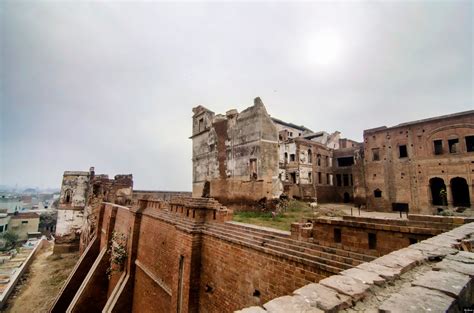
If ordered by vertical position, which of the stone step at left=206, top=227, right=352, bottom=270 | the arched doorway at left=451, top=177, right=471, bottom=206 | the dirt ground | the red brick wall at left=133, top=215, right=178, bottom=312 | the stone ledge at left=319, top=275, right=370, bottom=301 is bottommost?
the dirt ground

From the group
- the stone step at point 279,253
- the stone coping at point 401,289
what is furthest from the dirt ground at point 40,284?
the stone coping at point 401,289

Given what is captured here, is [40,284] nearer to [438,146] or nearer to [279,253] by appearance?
[279,253]

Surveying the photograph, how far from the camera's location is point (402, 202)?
2038cm

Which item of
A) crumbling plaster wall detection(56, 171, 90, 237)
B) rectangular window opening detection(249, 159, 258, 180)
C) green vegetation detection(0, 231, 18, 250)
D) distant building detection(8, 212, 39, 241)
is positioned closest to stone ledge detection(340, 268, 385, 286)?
rectangular window opening detection(249, 159, 258, 180)

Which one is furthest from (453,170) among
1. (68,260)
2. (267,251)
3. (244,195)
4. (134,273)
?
(68,260)

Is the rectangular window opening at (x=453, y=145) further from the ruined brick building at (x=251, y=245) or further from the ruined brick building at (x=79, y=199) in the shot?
the ruined brick building at (x=79, y=199)

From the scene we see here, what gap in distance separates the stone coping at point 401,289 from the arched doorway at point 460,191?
2243cm

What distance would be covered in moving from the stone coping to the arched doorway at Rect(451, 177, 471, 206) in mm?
22429

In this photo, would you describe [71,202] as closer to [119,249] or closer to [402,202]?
[119,249]

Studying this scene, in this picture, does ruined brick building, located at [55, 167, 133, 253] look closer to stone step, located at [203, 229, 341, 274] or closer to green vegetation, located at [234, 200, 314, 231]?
green vegetation, located at [234, 200, 314, 231]

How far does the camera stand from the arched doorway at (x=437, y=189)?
750 inches

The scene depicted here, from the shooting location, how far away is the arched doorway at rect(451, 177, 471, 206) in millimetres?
18984

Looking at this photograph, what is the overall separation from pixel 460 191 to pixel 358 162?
27.8ft

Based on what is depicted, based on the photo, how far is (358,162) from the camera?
2534 cm
